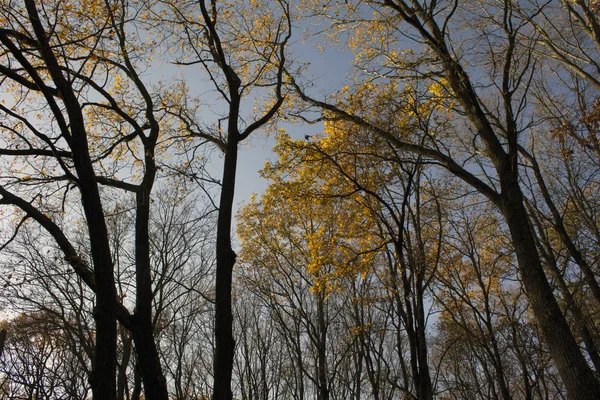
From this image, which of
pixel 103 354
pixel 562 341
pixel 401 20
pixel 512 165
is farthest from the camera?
pixel 401 20

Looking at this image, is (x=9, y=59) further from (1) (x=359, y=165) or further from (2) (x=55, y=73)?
(1) (x=359, y=165)

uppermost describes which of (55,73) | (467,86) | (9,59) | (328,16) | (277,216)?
(328,16)

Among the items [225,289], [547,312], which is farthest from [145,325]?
[547,312]

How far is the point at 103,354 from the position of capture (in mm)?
3680

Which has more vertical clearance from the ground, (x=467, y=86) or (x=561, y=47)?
(x=561, y=47)

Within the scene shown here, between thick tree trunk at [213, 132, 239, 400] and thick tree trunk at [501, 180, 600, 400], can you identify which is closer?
thick tree trunk at [213, 132, 239, 400]

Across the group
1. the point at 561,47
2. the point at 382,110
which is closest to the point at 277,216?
the point at 382,110

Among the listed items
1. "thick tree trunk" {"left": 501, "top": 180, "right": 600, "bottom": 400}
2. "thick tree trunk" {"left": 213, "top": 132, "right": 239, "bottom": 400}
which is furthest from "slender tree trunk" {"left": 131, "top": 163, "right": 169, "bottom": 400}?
"thick tree trunk" {"left": 501, "top": 180, "right": 600, "bottom": 400}

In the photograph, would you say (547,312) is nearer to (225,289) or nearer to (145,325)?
(225,289)

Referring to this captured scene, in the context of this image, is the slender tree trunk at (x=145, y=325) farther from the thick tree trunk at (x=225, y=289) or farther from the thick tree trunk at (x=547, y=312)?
the thick tree trunk at (x=547, y=312)

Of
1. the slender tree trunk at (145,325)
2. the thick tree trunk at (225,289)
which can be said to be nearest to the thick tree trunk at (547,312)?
the thick tree trunk at (225,289)

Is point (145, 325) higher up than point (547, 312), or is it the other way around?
point (145, 325)

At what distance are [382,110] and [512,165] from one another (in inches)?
99.6

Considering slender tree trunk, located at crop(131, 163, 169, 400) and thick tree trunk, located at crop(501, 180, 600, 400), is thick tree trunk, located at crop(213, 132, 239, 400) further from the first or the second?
thick tree trunk, located at crop(501, 180, 600, 400)
